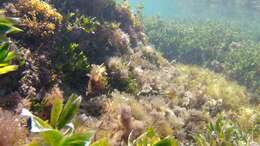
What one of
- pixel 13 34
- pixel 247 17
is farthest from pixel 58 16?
pixel 247 17

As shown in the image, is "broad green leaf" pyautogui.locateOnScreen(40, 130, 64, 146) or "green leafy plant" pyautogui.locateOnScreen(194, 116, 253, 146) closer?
"broad green leaf" pyautogui.locateOnScreen(40, 130, 64, 146)

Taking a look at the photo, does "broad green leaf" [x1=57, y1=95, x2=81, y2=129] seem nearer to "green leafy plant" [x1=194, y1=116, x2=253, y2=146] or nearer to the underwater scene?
the underwater scene

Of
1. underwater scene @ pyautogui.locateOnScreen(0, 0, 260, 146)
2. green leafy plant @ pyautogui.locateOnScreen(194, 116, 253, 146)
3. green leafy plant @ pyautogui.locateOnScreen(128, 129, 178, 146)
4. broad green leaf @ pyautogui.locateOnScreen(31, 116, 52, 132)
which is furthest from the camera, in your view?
green leafy plant @ pyautogui.locateOnScreen(194, 116, 253, 146)

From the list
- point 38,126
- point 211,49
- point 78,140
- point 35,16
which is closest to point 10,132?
point 38,126

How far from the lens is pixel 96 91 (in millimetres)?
6684

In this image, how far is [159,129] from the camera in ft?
20.7

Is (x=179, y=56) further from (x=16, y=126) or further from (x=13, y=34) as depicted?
(x=16, y=126)

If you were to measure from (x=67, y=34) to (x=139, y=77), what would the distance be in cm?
202

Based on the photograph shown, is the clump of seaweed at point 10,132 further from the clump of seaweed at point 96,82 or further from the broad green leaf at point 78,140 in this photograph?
the clump of seaweed at point 96,82

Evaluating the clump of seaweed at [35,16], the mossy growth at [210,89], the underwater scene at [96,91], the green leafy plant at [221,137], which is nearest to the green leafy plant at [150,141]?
the underwater scene at [96,91]

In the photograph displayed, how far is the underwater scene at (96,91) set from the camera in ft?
12.8

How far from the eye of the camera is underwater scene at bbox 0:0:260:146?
3906mm

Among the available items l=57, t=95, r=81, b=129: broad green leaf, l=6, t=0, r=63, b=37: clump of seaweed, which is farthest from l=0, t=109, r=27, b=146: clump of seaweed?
l=6, t=0, r=63, b=37: clump of seaweed

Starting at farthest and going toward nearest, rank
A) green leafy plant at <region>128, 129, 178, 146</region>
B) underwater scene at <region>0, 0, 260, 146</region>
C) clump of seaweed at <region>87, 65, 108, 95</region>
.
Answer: clump of seaweed at <region>87, 65, 108, 95</region> → underwater scene at <region>0, 0, 260, 146</region> → green leafy plant at <region>128, 129, 178, 146</region>
